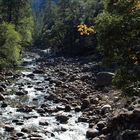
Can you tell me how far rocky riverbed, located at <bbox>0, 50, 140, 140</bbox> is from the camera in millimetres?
23206

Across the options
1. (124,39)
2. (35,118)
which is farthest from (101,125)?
(124,39)

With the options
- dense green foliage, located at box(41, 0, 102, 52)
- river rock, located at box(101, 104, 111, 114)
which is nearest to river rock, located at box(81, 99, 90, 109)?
river rock, located at box(101, 104, 111, 114)

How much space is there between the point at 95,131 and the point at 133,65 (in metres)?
5.41

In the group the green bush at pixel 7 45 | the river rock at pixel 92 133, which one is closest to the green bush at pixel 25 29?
the green bush at pixel 7 45

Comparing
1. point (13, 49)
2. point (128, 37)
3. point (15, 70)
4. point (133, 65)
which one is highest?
point (128, 37)

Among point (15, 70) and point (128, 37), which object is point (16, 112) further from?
point (15, 70)

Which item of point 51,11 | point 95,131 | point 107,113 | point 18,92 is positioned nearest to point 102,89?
point 18,92

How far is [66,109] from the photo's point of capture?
31750 mm

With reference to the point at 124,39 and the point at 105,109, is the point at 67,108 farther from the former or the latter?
the point at 124,39

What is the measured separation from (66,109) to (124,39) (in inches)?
483

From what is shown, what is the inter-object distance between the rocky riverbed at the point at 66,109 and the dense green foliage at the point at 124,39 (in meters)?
1.92

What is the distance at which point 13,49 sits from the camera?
156 feet

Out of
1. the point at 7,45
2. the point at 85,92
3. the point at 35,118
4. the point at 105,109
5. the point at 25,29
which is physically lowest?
the point at 85,92

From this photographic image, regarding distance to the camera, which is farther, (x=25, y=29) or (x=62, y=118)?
(x=25, y=29)
